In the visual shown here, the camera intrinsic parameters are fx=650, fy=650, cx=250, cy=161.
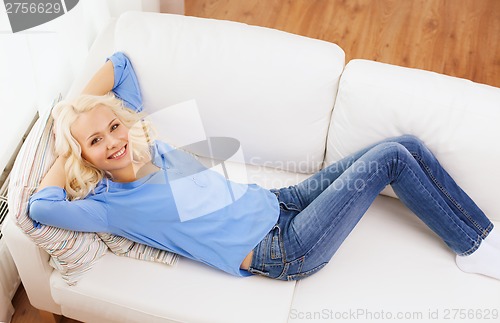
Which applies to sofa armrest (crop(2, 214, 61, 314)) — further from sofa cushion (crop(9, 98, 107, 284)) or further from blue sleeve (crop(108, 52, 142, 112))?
blue sleeve (crop(108, 52, 142, 112))

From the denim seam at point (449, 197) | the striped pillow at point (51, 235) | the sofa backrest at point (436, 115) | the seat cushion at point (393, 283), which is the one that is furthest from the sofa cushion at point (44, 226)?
the denim seam at point (449, 197)

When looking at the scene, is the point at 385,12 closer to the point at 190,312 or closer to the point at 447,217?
the point at 447,217

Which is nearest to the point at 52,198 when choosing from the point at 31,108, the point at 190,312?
the point at 190,312

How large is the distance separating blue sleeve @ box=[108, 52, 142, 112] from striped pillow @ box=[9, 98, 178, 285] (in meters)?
0.24

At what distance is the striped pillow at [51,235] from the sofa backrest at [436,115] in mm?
722

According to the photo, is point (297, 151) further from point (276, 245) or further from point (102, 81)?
point (102, 81)

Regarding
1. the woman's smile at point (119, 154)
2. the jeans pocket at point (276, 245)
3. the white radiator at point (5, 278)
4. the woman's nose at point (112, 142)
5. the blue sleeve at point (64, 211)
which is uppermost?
the woman's nose at point (112, 142)

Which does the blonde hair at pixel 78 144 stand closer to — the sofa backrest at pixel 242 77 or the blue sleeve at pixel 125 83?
the blue sleeve at pixel 125 83

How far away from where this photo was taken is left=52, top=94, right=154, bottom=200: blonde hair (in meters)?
1.79

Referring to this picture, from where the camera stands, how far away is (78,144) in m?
1.79

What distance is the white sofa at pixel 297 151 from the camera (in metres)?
1.84

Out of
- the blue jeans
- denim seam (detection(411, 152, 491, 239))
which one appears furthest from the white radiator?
denim seam (detection(411, 152, 491, 239))

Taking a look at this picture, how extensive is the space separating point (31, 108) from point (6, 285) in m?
0.59

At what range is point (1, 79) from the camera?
77.6 inches
